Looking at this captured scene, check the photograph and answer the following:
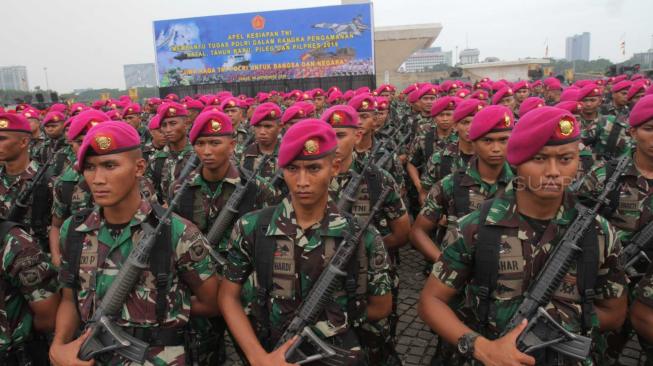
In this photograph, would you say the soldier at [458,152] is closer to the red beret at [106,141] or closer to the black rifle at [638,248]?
the black rifle at [638,248]

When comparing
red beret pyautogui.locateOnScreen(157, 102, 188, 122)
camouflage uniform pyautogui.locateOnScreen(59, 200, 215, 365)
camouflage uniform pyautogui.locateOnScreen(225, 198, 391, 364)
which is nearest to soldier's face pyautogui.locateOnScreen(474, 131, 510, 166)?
camouflage uniform pyautogui.locateOnScreen(225, 198, 391, 364)

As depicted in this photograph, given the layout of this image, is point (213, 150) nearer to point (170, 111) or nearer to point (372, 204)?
point (372, 204)

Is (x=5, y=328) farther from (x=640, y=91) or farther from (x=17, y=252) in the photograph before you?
(x=640, y=91)

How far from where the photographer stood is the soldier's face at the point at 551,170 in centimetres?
229

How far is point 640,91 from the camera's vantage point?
27.3 feet

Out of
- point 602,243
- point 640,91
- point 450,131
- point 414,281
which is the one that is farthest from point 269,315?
point 640,91

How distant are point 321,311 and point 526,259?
1.11m

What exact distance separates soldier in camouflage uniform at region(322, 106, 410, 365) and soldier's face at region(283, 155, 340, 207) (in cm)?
103

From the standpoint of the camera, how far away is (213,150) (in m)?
4.41

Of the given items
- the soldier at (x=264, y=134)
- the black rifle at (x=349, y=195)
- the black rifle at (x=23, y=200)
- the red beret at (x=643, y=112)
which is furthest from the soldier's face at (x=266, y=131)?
the red beret at (x=643, y=112)

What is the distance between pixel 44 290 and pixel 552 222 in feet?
9.79

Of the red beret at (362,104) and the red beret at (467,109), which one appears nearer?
the red beret at (467,109)

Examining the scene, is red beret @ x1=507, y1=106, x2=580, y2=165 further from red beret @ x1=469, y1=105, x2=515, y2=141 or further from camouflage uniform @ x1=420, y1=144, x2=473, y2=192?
camouflage uniform @ x1=420, y1=144, x2=473, y2=192

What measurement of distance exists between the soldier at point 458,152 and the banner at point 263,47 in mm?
25033
